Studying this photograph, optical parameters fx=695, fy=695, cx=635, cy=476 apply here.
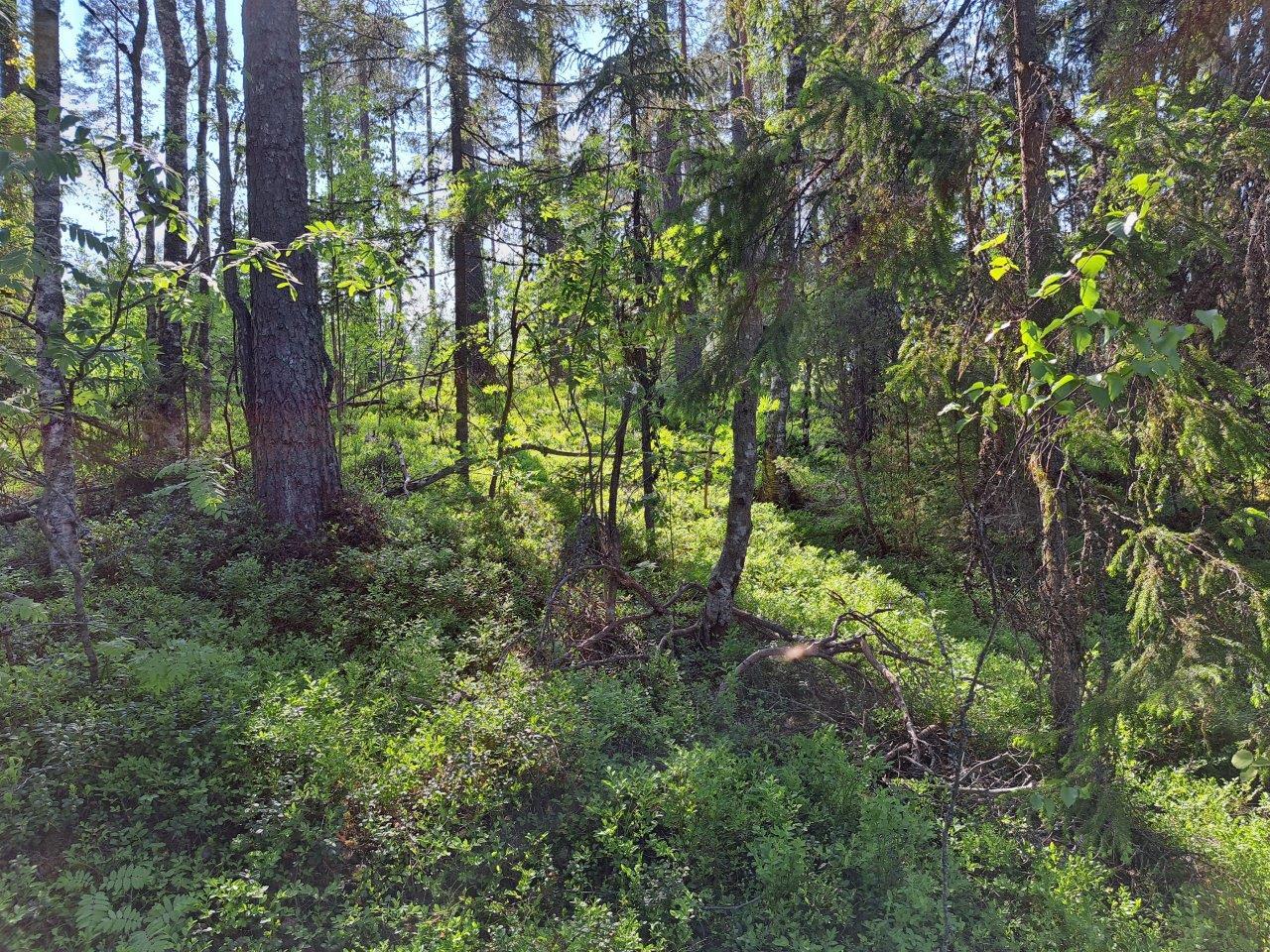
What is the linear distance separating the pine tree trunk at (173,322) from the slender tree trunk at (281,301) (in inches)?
94.9

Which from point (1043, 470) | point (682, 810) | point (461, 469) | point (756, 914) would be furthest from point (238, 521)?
point (1043, 470)

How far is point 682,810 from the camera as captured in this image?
3471mm

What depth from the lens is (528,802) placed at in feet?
11.9

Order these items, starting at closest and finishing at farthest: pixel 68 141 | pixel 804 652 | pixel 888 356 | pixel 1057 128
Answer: pixel 68 141 → pixel 1057 128 → pixel 804 652 → pixel 888 356

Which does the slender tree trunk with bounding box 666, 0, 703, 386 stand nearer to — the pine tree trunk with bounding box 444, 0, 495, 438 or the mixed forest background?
the mixed forest background

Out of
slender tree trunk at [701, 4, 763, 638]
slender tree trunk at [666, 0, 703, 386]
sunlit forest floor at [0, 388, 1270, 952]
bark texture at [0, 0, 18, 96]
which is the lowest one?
sunlit forest floor at [0, 388, 1270, 952]

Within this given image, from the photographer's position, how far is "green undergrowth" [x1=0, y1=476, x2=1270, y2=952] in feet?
9.36

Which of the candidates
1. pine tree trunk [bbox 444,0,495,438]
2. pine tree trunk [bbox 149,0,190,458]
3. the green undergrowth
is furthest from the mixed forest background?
pine tree trunk [bbox 444,0,495,438]

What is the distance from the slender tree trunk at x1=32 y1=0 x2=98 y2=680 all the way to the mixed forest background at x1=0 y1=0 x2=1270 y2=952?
0.05 m

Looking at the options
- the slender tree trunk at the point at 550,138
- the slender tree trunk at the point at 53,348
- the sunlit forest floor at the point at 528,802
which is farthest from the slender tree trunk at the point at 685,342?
the slender tree trunk at the point at 53,348

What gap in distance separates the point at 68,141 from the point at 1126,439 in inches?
190

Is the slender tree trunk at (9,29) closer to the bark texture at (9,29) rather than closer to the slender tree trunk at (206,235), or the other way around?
the bark texture at (9,29)

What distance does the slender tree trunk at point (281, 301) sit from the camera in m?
6.51

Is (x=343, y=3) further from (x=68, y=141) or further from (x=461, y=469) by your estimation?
(x=68, y=141)
